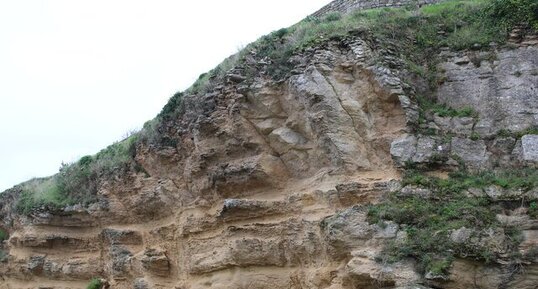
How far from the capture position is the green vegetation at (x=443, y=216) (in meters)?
9.56

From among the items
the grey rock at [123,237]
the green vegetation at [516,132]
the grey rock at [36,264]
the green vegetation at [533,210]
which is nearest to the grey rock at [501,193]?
the green vegetation at [533,210]

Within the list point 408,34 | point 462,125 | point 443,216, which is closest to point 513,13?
point 408,34

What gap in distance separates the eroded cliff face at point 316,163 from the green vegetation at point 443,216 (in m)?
0.16

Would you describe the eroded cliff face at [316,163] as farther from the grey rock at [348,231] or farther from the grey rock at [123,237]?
the grey rock at [123,237]

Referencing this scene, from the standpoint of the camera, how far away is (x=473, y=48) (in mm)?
12969

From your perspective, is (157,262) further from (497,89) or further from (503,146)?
(497,89)

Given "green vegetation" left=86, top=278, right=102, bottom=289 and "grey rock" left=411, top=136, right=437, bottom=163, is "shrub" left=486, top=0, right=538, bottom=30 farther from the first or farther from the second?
"green vegetation" left=86, top=278, right=102, bottom=289

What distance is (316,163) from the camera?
1252cm

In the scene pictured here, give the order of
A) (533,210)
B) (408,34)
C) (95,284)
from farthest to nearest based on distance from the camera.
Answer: (95,284) → (408,34) → (533,210)

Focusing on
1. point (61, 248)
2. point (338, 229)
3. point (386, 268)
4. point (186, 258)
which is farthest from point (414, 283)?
point (61, 248)

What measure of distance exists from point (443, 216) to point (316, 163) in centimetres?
310

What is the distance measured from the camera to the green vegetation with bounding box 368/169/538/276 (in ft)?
31.4

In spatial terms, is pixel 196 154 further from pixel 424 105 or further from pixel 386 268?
pixel 386 268

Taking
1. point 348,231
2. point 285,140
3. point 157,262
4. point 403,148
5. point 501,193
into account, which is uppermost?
point 285,140
